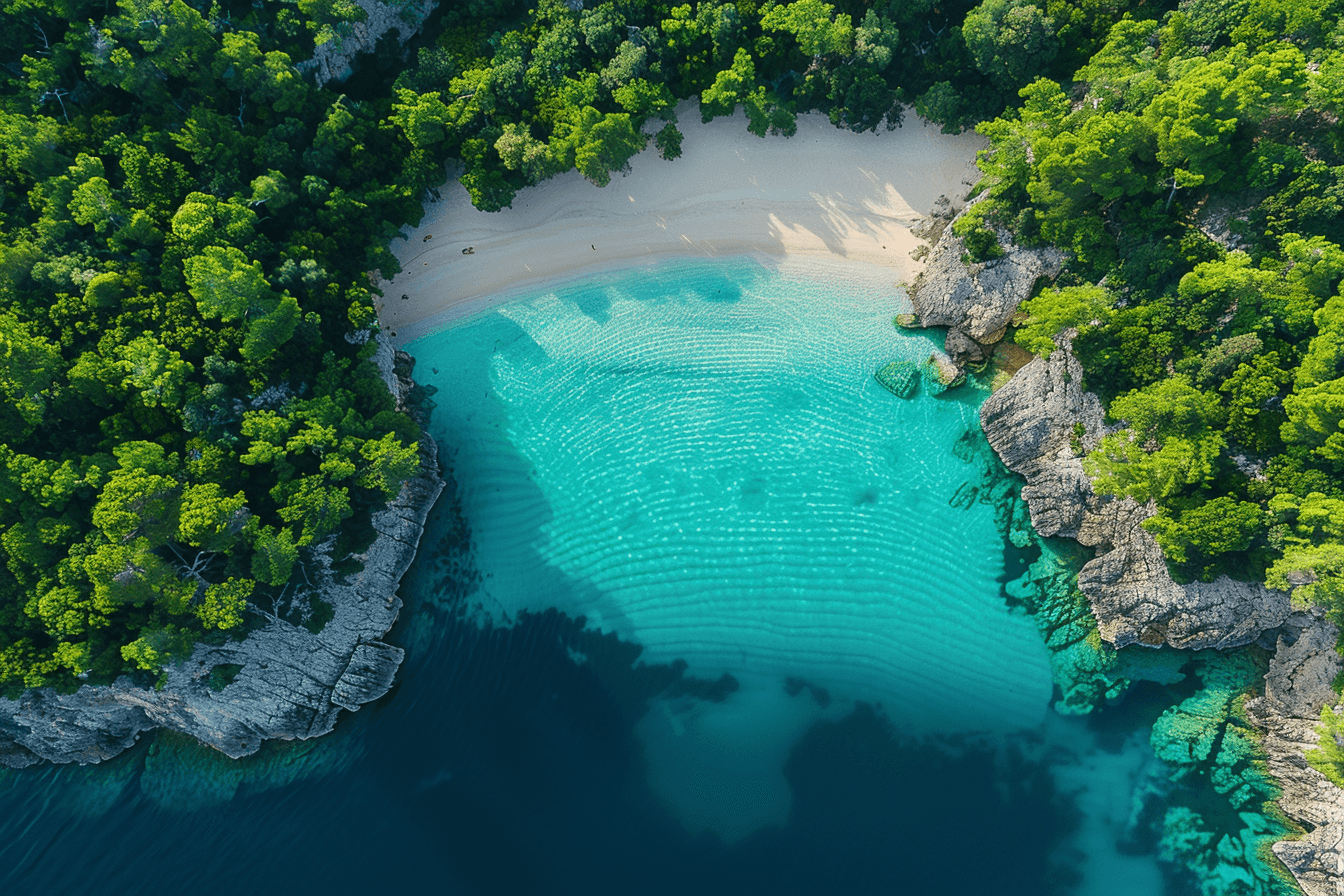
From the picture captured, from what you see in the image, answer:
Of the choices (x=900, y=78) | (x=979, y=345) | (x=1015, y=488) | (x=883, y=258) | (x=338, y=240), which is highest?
(x=900, y=78)

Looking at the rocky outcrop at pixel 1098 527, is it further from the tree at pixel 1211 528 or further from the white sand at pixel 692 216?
the white sand at pixel 692 216

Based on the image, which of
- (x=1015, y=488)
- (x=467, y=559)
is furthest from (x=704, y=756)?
(x=1015, y=488)

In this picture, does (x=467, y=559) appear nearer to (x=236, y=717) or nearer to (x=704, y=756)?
(x=236, y=717)

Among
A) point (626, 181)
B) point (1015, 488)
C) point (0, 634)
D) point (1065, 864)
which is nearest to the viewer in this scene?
point (0, 634)

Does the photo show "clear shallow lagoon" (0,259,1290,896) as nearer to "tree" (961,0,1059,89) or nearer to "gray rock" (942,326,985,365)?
"gray rock" (942,326,985,365)

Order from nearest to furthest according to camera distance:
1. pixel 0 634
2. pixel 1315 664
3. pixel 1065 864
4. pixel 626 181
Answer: pixel 0 634, pixel 1315 664, pixel 1065 864, pixel 626 181

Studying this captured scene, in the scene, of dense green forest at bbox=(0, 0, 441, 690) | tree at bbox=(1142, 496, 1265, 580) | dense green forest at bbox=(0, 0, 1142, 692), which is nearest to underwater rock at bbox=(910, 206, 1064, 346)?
dense green forest at bbox=(0, 0, 1142, 692)

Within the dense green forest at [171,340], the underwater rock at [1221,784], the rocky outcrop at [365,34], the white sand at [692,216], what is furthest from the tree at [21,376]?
the underwater rock at [1221,784]
